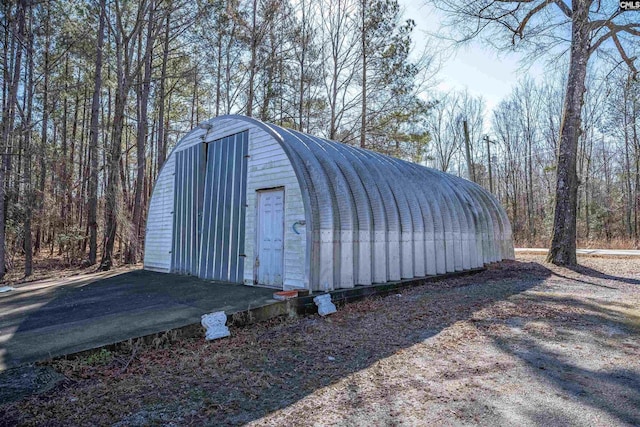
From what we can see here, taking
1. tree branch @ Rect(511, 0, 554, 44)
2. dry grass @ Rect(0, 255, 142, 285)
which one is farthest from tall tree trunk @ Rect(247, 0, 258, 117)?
tree branch @ Rect(511, 0, 554, 44)

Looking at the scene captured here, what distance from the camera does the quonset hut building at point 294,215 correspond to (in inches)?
267

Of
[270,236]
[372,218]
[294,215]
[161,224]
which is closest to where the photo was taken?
[294,215]

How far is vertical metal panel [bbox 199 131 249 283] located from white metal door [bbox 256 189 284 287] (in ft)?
1.77

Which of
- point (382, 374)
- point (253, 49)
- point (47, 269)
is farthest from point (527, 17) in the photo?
point (47, 269)

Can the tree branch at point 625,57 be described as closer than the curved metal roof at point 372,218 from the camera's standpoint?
No

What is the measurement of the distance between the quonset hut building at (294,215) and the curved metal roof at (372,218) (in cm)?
2

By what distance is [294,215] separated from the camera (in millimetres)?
6840

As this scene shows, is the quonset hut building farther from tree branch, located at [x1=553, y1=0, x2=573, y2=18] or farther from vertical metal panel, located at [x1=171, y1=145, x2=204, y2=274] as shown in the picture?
tree branch, located at [x1=553, y1=0, x2=573, y2=18]

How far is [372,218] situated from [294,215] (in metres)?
1.71

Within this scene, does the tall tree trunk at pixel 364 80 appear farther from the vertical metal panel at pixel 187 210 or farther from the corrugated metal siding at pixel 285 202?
the corrugated metal siding at pixel 285 202

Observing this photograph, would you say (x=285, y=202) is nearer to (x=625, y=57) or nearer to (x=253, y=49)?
(x=625, y=57)

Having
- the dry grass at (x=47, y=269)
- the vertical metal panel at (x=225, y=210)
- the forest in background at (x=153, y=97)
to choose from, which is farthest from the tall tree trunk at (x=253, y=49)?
the dry grass at (x=47, y=269)

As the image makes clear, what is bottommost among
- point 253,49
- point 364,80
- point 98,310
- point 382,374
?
point 382,374

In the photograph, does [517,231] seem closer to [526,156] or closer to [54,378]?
[526,156]
